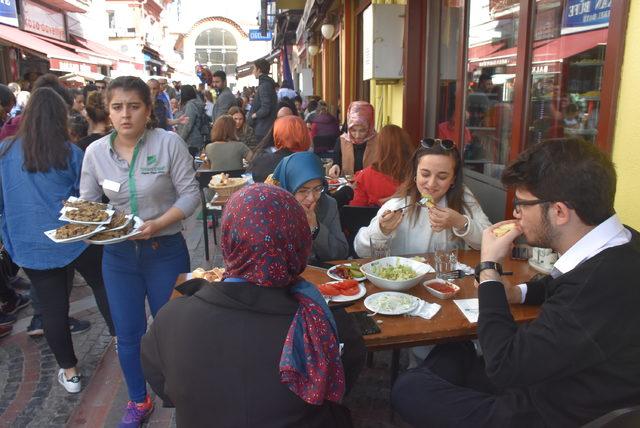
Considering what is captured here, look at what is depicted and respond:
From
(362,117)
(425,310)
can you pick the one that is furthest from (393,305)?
(362,117)

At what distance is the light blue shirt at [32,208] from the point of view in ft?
9.48

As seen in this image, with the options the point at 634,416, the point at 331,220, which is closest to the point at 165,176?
the point at 331,220

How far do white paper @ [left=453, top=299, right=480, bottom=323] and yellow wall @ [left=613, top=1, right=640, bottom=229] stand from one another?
1046 mm

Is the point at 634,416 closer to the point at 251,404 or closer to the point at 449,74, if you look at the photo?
the point at 251,404

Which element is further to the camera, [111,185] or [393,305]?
[111,185]

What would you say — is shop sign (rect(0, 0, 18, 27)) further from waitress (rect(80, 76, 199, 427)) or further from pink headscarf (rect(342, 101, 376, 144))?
waitress (rect(80, 76, 199, 427))

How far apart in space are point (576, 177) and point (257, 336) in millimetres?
1093

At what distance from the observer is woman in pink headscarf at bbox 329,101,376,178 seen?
18.0 feet

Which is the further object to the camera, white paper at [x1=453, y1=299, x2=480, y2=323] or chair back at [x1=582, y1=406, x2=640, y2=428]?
white paper at [x1=453, y1=299, x2=480, y2=323]

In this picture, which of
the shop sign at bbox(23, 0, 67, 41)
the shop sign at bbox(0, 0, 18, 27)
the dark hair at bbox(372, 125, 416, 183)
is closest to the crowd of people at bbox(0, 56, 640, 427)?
the dark hair at bbox(372, 125, 416, 183)

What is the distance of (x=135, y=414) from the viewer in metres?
2.76

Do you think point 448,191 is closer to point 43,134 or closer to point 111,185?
point 111,185

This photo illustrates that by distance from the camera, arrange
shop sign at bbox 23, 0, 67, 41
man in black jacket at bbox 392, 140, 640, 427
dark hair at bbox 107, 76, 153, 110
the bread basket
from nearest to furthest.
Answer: man in black jacket at bbox 392, 140, 640, 427 → dark hair at bbox 107, 76, 153, 110 → the bread basket → shop sign at bbox 23, 0, 67, 41

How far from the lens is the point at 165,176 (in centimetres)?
262
